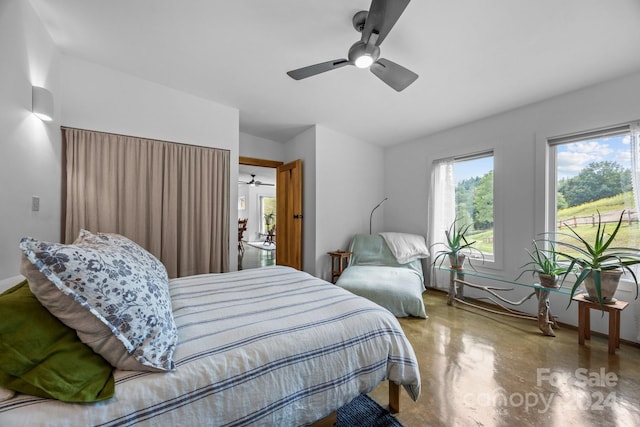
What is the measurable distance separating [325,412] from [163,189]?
276 centimetres

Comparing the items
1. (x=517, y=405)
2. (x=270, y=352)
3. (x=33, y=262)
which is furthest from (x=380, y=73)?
(x=517, y=405)

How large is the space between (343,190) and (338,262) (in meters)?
1.14

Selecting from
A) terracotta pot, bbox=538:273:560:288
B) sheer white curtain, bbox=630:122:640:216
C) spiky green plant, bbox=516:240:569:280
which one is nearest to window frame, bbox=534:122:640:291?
spiky green plant, bbox=516:240:569:280

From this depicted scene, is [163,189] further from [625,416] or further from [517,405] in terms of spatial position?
[625,416]

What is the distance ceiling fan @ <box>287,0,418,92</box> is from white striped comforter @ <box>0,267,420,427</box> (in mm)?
1591

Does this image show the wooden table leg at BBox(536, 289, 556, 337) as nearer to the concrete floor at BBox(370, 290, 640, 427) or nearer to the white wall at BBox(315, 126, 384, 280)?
the concrete floor at BBox(370, 290, 640, 427)

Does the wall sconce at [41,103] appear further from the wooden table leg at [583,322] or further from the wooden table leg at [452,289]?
the wooden table leg at [583,322]

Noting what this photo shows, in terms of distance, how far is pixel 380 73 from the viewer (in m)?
1.90

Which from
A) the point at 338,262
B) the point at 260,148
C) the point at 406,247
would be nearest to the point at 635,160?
the point at 406,247

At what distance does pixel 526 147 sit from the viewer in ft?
9.16

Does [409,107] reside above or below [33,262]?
above

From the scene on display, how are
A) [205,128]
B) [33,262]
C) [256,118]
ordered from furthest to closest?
[256,118] → [205,128] → [33,262]

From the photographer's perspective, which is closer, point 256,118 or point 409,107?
point 409,107

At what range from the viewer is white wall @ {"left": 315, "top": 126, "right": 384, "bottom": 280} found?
3.69 m
